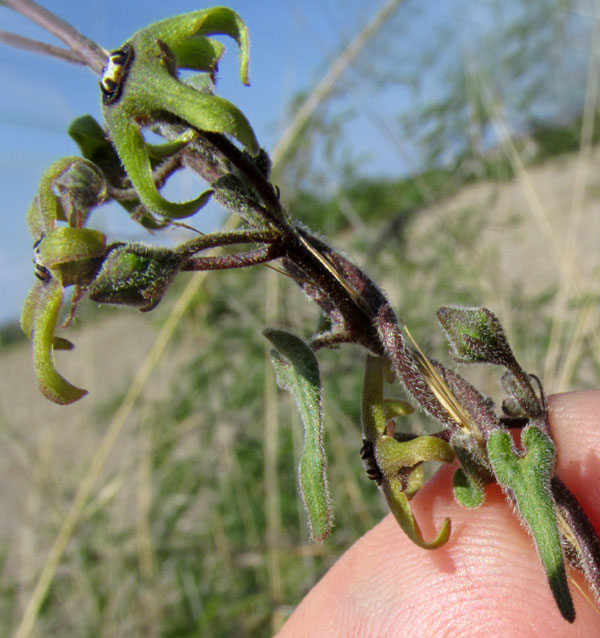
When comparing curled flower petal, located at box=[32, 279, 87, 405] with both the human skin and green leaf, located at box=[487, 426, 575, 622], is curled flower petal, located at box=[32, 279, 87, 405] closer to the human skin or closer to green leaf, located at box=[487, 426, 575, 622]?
green leaf, located at box=[487, 426, 575, 622]

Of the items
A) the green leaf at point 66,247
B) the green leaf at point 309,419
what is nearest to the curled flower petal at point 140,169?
the green leaf at point 66,247

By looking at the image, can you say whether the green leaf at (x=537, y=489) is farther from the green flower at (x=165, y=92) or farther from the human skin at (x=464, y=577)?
the green flower at (x=165, y=92)

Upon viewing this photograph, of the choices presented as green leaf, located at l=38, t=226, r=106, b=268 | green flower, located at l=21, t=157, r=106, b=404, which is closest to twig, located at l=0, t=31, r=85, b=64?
green flower, located at l=21, t=157, r=106, b=404

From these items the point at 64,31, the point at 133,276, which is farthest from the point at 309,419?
the point at 64,31

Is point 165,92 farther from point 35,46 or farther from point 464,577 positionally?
point 464,577

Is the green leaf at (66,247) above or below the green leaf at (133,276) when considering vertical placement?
above

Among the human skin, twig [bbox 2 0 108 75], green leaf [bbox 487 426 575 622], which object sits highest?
twig [bbox 2 0 108 75]
